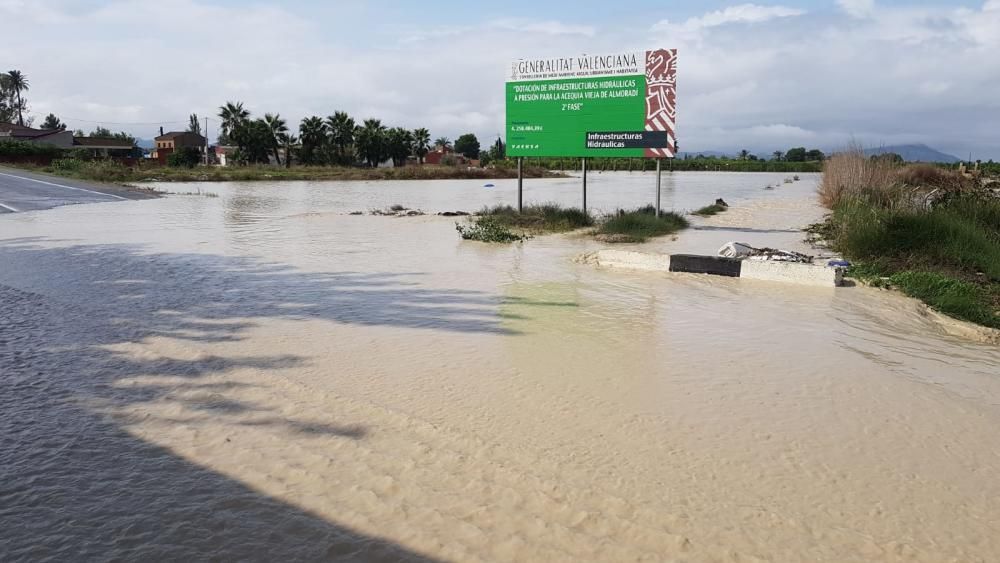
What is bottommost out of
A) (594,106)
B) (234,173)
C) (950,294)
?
(950,294)

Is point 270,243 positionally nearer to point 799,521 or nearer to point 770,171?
point 799,521

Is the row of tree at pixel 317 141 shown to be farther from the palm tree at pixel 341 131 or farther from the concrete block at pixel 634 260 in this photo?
the concrete block at pixel 634 260

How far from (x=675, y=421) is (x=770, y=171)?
386 feet

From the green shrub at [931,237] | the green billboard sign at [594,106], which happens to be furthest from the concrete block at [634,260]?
the green billboard sign at [594,106]

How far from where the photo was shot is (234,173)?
195 ft

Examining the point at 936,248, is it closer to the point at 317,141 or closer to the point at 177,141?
the point at 317,141

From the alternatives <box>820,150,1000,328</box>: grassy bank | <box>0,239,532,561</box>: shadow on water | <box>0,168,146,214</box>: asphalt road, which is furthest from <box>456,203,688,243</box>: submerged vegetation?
<box>0,168,146,214</box>: asphalt road

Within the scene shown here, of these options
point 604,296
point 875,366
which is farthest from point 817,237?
point 875,366

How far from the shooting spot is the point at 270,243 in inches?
604

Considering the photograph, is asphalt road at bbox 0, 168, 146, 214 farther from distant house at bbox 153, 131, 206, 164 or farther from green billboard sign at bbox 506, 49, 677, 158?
distant house at bbox 153, 131, 206, 164

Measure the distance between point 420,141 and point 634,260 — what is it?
290 ft

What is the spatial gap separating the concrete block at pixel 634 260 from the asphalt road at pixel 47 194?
65.4 feet

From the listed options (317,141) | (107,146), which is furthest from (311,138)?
(107,146)

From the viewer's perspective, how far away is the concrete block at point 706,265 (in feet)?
36.9
